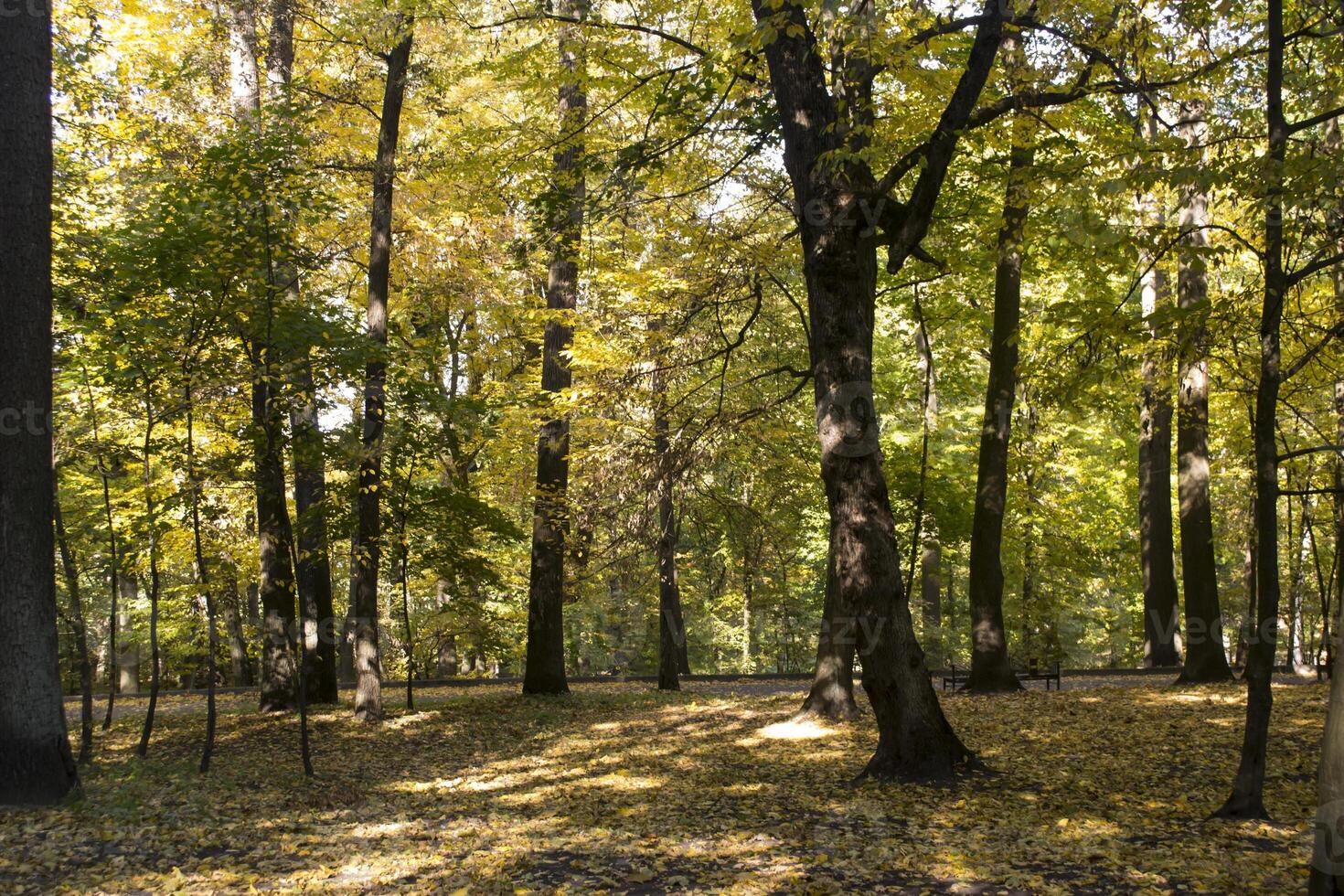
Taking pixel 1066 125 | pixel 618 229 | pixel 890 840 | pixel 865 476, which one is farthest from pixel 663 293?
pixel 890 840

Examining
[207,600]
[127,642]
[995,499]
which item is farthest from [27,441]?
[127,642]

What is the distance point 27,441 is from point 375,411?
185 inches

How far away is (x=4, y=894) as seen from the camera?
5043mm

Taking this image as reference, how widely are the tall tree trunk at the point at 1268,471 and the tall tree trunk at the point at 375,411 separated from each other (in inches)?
350

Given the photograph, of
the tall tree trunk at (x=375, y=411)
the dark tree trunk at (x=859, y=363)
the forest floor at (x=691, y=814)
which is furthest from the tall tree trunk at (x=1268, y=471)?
the tall tree trunk at (x=375, y=411)

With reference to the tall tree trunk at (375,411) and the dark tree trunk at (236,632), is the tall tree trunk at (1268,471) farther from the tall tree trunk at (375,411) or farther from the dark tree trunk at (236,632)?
the dark tree trunk at (236,632)

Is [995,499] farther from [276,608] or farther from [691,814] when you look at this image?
[276,608]

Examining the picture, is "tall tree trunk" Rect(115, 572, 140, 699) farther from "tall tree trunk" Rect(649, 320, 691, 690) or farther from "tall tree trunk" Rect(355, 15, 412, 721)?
"tall tree trunk" Rect(649, 320, 691, 690)

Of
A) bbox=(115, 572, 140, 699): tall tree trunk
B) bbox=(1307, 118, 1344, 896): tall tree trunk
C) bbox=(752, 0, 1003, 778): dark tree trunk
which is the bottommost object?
bbox=(115, 572, 140, 699): tall tree trunk

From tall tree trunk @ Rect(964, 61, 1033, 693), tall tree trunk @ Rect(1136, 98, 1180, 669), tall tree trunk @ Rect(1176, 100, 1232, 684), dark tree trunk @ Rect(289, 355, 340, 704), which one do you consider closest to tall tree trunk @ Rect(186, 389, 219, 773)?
dark tree trunk @ Rect(289, 355, 340, 704)

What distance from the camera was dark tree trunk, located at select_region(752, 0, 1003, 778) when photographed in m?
7.54

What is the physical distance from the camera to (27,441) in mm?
7160

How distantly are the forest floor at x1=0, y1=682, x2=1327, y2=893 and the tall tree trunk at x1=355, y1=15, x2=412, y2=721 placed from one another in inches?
39.2

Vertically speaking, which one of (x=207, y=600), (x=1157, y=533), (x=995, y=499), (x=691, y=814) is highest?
(x=995, y=499)
